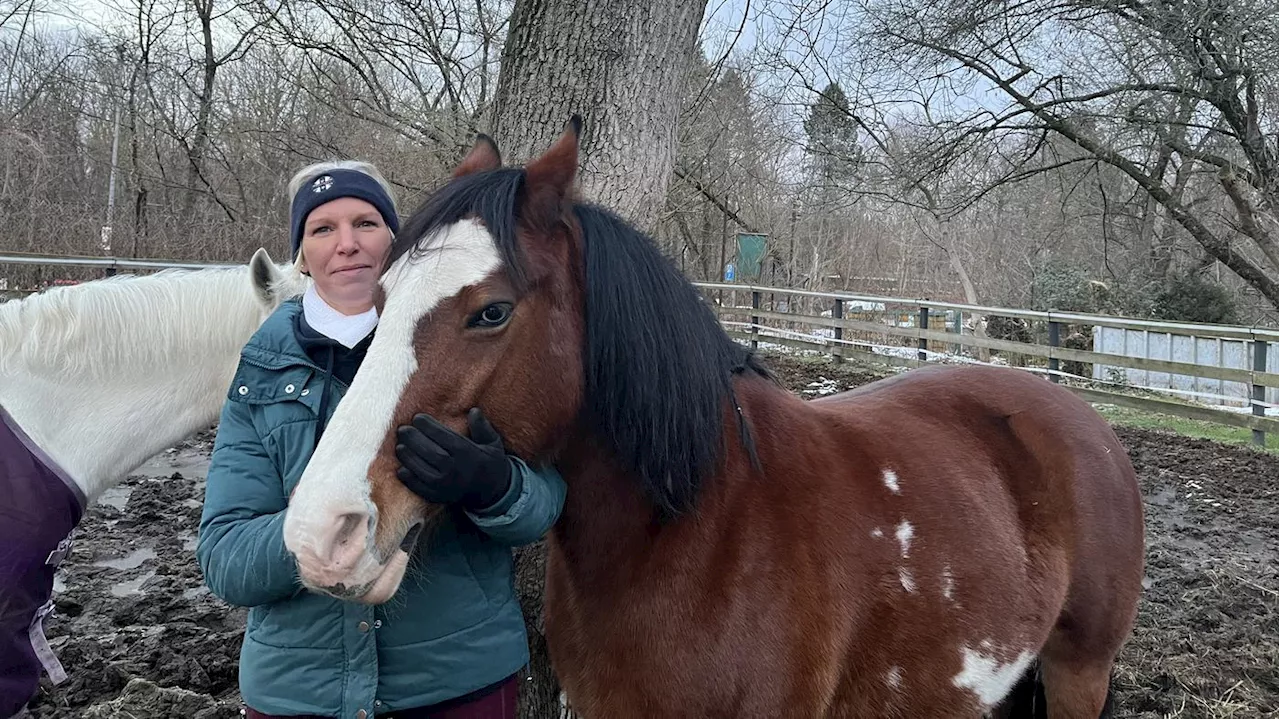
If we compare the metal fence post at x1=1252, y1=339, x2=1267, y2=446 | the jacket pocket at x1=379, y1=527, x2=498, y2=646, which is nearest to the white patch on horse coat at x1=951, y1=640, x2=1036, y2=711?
the jacket pocket at x1=379, y1=527, x2=498, y2=646

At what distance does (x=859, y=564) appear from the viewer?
6.19 feet

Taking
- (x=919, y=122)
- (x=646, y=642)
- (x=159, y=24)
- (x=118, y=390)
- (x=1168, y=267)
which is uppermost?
(x=159, y=24)

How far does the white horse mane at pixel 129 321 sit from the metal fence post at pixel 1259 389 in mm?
9369

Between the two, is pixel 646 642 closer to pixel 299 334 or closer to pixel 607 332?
pixel 607 332

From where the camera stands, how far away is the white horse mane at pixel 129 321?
2281 mm

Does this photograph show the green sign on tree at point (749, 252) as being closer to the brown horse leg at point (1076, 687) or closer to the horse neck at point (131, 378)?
the brown horse leg at point (1076, 687)

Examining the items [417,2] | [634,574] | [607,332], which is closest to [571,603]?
[634,574]

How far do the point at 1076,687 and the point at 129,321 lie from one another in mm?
3205

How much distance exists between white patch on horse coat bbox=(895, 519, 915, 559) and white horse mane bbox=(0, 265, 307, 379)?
1834 millimetres

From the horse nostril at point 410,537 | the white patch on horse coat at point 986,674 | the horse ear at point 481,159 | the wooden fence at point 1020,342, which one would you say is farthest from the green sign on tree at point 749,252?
the horse nostril at point 410,537

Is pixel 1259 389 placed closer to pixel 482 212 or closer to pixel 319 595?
pixel 482 212

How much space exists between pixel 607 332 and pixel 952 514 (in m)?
1.22

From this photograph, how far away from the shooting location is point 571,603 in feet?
5.81

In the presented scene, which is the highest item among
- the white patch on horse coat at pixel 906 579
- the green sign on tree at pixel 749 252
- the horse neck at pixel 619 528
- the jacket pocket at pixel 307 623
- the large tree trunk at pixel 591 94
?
the green sign on tree at pixel 749 252
